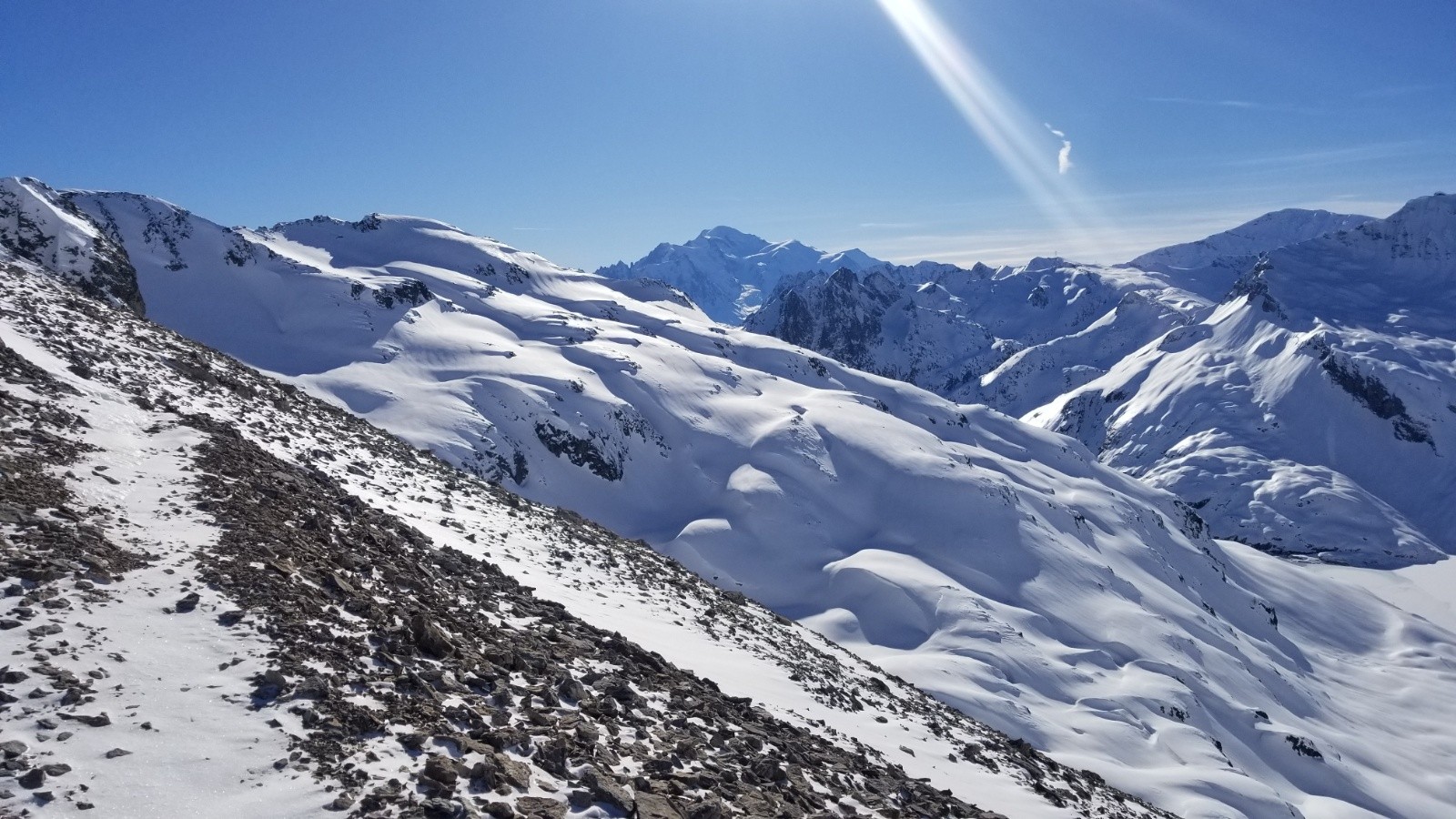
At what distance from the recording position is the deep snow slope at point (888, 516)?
6353 centimetres

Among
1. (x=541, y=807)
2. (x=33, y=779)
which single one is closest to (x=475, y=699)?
(x=541, y=807)

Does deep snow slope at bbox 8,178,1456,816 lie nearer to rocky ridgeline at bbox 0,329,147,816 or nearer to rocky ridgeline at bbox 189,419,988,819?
rocky ridgeline at bbox 189,419,988,819

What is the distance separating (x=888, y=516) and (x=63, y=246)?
247 ft

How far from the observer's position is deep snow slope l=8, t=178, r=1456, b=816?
6353 centimetres

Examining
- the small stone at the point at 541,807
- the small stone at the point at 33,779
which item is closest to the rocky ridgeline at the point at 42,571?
the small stone at the point at 33,779

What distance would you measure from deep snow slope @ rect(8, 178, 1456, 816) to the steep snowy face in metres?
21.2

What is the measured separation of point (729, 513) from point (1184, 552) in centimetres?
8016

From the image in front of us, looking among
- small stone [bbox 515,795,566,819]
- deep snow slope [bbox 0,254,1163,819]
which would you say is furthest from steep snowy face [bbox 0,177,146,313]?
small stone [bbox 515,795,566,819]

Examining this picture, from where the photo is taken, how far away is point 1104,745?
5375 centimetres

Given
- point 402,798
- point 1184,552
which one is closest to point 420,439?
point 402,798

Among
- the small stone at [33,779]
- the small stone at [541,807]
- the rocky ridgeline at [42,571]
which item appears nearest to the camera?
the small stone at [33,779]

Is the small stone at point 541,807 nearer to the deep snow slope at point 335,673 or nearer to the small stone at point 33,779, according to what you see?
the deep snow slope at point 335,673

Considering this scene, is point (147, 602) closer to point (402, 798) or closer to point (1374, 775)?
point (402, 798)

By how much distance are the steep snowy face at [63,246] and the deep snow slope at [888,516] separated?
2117 cm
